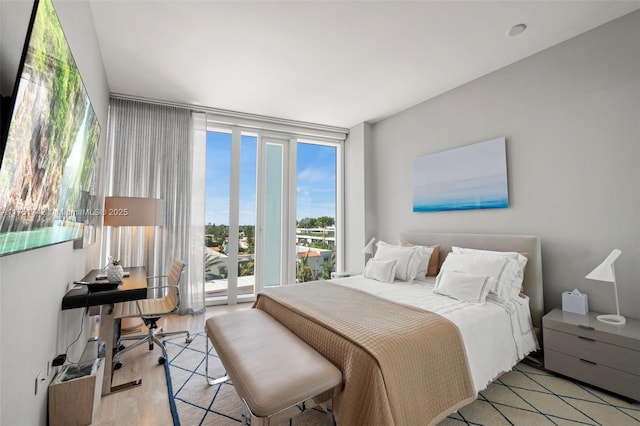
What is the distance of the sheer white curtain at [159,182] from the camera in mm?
3709

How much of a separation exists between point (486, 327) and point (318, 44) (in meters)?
2.81

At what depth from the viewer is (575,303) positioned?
8.09 ft

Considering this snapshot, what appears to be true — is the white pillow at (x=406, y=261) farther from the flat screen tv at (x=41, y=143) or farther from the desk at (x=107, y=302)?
the flat screen tv at (x=41, y=143)

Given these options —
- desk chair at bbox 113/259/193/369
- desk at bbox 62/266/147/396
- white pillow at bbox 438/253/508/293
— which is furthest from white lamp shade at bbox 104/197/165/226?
white pillow at bbox 438/253/508/293

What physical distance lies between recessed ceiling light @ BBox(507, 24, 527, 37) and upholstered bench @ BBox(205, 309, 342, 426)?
309 cm

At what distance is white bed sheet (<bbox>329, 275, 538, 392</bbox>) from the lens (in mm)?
1959

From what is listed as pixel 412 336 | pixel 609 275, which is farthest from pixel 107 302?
pixel 609 275

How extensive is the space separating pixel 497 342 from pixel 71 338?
3173 millimetres

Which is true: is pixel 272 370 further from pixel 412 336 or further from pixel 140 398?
pixel 140 398

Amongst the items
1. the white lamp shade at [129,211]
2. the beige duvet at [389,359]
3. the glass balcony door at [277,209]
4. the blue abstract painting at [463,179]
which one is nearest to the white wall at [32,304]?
→ the white lamp shade at [129,211]

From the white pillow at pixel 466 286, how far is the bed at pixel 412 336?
25 millimetres

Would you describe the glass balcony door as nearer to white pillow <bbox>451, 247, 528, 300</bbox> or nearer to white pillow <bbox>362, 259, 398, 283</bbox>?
white pillow <bbox>362, 259, 398, 283</bbox>

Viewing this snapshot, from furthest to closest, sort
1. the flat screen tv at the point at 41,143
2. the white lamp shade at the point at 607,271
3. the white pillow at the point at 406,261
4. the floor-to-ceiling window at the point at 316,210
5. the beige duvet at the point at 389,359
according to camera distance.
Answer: the floor-to-ceiling window at the point at 316,210, the white pillow at the point at 406,261, the white lamp shade at the point at 607,271, the beige duvet at the point at 389,359, the flat screen tv at the point at 41,143

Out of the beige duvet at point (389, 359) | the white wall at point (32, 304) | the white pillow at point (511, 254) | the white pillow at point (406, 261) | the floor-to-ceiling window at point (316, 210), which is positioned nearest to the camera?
the white wall at point (32, 304)
